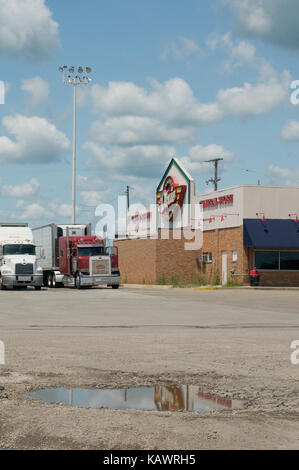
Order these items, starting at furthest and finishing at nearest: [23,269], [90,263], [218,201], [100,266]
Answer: [218,201] → [100,266] → [90,263] → [23,269]

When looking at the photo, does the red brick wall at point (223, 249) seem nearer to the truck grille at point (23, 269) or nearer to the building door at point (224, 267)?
the building door at point (224, 267)

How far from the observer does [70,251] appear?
39.7 metres

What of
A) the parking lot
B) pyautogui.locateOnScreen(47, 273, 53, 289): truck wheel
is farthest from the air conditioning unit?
the parking lot

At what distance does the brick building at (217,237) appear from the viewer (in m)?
41.7

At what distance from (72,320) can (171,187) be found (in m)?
33.9

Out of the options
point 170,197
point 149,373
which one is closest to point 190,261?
point 170,197

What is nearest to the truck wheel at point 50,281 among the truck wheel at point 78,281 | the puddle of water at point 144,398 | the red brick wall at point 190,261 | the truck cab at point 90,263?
the truck cab at point 90,263

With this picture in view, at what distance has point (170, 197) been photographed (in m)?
52.1

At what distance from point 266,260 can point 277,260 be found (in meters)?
0.77

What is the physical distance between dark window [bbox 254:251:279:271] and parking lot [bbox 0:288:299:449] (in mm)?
20911

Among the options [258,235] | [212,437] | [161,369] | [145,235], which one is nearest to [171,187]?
[145,235]

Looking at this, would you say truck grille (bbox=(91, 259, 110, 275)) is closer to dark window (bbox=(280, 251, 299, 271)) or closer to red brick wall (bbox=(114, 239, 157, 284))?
red brick wall (bbox=(114, 239, 157, 284))

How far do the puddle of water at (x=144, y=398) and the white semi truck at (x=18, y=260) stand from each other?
1137 inches

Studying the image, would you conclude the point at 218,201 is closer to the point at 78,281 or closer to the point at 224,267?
the point at 224,267
